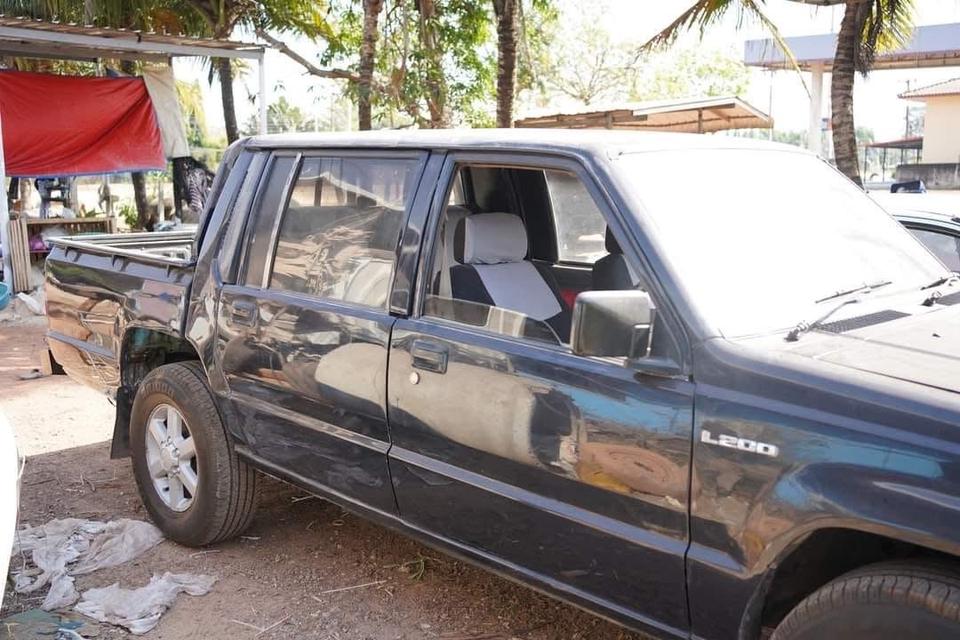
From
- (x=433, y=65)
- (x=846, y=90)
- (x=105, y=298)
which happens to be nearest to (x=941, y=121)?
(x=433, y=65)

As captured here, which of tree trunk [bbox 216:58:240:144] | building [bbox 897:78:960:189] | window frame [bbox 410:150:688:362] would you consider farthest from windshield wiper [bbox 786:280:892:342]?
building [bbox 897:78:960:189]

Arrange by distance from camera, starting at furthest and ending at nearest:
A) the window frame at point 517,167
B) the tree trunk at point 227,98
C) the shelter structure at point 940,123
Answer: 1. the shelter structure at point 940,123
2. the tree trunk at point 227,98
3. the window frame at point 517,167

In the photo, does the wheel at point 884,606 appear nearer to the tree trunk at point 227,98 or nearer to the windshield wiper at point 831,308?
the windshield wiper at point 831,308

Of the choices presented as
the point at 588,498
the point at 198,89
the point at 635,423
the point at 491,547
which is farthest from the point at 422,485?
the point at 198,89

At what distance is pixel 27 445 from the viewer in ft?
20.5

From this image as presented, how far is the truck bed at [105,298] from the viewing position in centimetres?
450

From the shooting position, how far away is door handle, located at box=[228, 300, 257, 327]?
4.03 metres

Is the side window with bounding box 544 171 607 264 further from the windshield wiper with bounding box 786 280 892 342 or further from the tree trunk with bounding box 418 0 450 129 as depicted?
the tree trunk with bounding box 418 0 450 129

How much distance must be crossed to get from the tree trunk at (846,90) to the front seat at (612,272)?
7107 millimetres

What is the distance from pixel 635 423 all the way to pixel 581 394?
0.21 meters

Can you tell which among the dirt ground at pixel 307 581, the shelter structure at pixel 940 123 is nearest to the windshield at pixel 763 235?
the dirt ground at pixel 307 581

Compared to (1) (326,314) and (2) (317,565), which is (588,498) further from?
(2) (317,565)

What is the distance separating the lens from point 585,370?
9.45 ft

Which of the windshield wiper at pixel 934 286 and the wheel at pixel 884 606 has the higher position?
the windshield wiper at pixel 934 286
